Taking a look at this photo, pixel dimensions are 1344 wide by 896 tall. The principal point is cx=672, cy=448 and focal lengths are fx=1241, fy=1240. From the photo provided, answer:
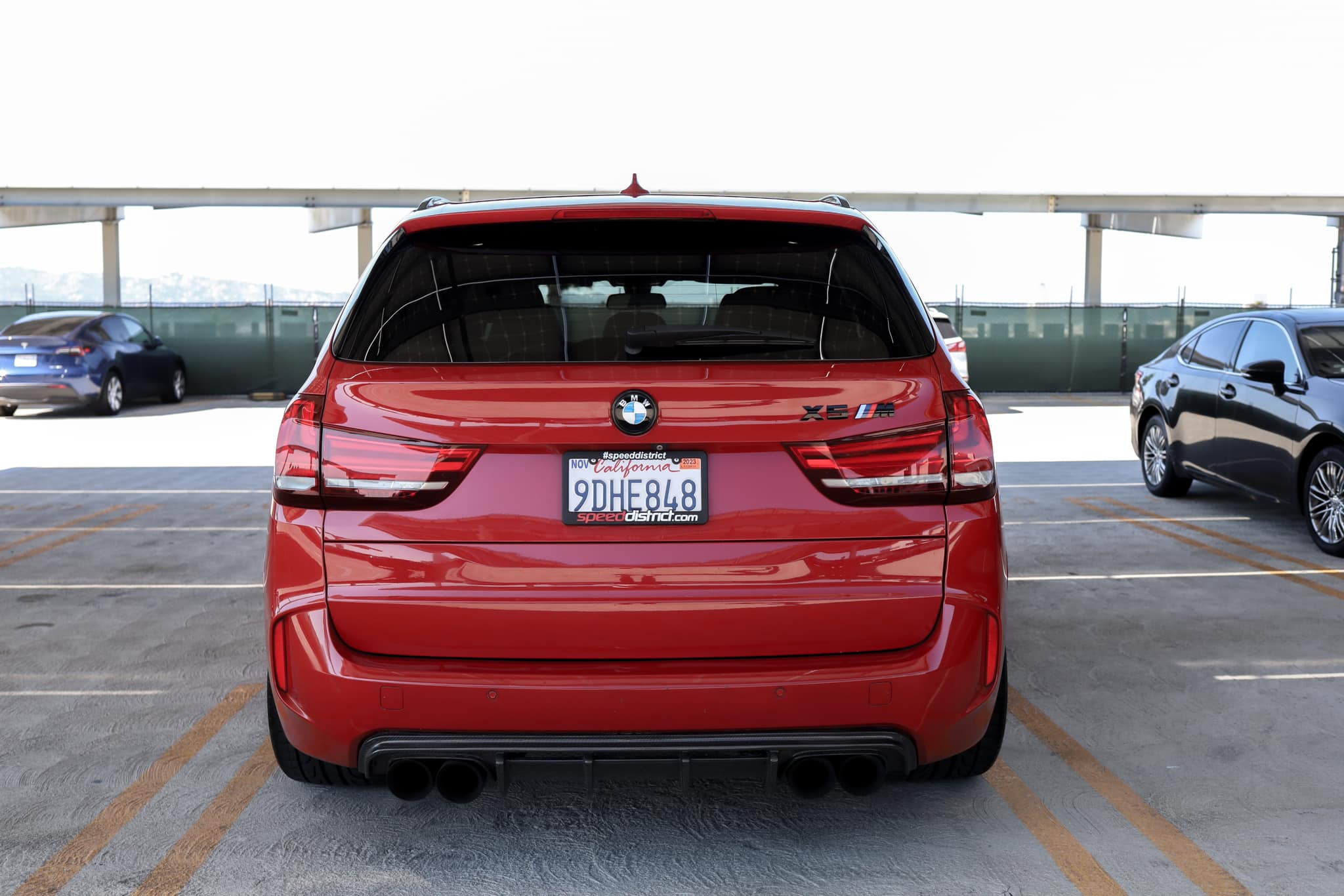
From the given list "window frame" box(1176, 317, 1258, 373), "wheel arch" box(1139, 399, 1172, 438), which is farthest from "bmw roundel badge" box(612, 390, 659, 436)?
"wheel arch" box(1139, 399, 1172, 438)

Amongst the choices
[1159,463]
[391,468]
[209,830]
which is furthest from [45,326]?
[391,468]

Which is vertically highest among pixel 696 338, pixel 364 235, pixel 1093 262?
pixel 364 235

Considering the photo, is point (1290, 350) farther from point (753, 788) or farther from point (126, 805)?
point (126, 805)

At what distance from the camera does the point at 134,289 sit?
368 ft

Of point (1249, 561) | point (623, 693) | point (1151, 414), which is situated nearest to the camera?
point (623, 693)

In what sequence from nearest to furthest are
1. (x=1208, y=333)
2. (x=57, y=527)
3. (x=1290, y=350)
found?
(x=1290, y=350) → (x=57, y=527) → (x=1208, y=333)

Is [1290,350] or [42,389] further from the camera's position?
[42,389]

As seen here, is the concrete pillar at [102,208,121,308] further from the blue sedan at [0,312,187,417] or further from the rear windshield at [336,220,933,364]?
the rear windshield at [336,220,933,364]

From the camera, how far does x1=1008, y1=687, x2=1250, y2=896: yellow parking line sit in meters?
3.23

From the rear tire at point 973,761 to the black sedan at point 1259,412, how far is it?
200 inches

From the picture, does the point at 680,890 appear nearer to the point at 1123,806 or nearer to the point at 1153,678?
the point at 1123,806

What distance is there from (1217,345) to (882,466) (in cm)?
759

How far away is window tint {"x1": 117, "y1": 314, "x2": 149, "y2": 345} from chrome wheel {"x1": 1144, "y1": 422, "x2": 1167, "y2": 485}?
53.5 ft

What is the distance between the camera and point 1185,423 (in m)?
9.76
